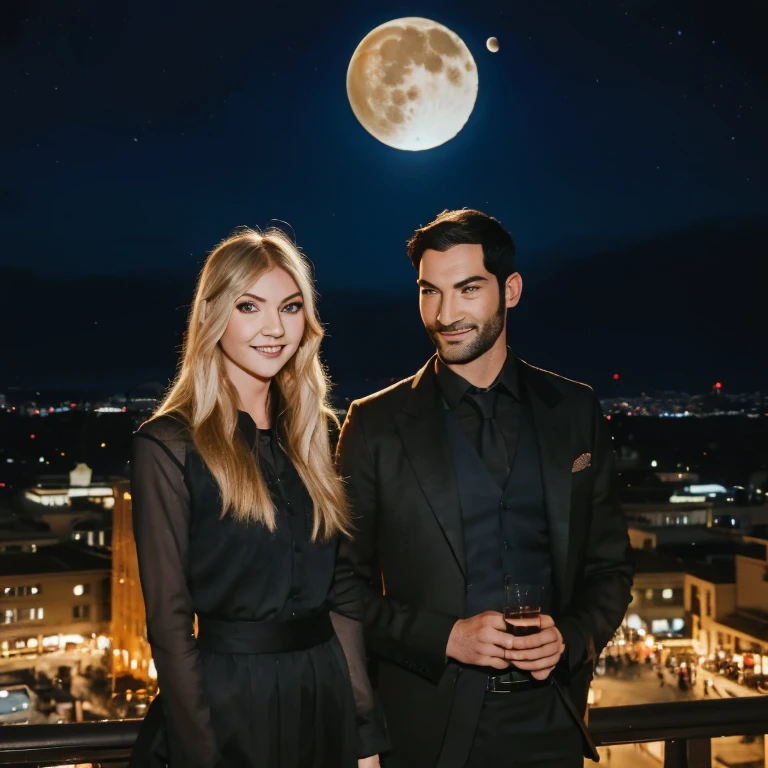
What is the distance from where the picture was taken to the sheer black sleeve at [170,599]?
1585 millimetres

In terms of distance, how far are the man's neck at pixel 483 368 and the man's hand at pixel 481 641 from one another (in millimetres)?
597

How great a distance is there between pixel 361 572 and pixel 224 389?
1.90 feet

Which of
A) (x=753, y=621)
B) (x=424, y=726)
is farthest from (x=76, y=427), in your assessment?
(x=424, y=726)

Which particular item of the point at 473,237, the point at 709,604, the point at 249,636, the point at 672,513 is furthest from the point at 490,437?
the point at 672,513

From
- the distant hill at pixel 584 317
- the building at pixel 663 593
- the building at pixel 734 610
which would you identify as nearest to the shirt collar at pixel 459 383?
the building at pixel 734 610

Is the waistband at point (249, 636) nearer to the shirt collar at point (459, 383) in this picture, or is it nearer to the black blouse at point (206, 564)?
the black blouse at point (206, 564)

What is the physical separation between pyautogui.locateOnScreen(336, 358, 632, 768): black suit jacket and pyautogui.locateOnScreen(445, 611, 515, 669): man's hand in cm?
3

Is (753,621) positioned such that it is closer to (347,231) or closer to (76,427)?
(76,427)

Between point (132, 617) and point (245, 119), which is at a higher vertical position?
point (245, 119)

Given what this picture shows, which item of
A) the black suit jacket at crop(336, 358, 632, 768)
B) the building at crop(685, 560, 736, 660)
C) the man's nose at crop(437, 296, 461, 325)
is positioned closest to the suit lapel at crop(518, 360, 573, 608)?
the black suit jacket at crop(336, 358, 632, 768)

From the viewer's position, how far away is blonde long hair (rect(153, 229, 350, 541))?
1716mm

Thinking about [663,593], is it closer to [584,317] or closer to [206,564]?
[206,564]

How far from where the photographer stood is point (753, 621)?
41.4ft

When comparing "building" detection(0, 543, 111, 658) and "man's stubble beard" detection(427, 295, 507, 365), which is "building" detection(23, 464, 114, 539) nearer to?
"building" detection(0, 543, 111, 658)
